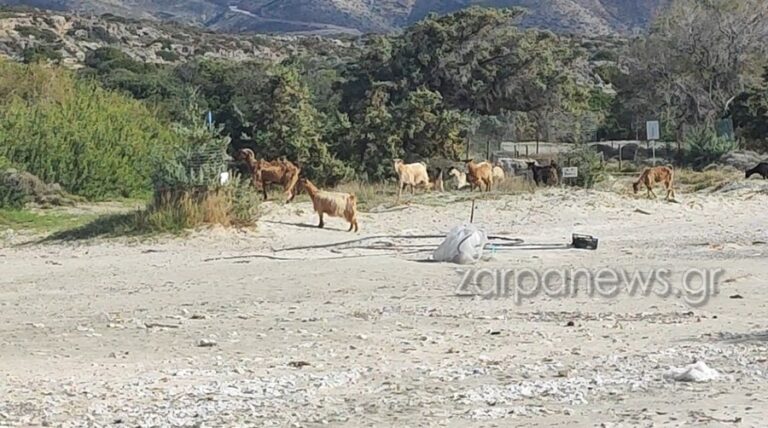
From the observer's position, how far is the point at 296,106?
26406 millimetres

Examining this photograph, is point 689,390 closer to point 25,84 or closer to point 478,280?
point 478,280

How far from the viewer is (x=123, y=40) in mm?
69000

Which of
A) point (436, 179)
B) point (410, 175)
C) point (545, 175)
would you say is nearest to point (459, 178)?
point (436, 179)

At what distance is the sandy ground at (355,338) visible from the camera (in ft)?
21.6

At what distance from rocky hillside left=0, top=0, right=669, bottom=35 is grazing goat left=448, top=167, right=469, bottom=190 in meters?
78.6

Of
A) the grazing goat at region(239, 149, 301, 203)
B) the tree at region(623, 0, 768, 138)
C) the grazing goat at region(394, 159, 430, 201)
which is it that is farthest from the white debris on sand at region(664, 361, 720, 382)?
the tree at region(623, 0, 768, 138)

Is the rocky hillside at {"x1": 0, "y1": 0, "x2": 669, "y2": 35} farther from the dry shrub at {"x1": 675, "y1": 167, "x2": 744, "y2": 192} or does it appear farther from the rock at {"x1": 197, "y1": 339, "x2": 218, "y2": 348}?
the rock at {"x1": 197, "y1": 339, "x2": 218, "y2": 348}

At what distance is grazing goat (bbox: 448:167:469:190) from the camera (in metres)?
22.8

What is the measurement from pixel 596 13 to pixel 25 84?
86801mm

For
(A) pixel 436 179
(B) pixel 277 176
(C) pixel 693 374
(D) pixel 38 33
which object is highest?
(D) pixel 38 33

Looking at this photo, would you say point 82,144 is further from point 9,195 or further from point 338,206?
point 338,206

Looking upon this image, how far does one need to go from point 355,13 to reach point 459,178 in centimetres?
9093

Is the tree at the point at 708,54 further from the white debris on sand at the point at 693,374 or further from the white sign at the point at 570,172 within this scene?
the white debris on sand at the point at 693,374

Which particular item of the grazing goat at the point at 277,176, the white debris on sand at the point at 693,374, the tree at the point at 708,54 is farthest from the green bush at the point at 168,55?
the white debris on sand at the point at 693,374
